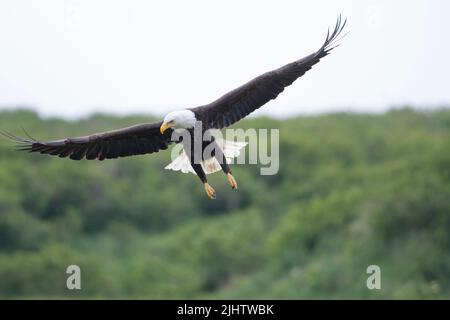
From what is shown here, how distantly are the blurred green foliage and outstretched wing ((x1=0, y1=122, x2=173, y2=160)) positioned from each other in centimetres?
1014

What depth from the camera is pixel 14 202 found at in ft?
122

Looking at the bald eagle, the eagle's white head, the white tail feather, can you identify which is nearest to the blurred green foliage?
the white tail feather

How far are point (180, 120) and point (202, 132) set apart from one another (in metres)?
0.32

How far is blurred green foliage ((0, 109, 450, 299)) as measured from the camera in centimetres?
2709

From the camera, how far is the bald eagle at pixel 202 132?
11.7 m

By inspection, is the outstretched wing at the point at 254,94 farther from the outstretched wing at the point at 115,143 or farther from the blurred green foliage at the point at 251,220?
the blurred green foliage at the point at 251,220

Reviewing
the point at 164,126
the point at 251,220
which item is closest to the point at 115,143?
the point at 164,126

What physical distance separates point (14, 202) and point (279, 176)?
31.1 ft

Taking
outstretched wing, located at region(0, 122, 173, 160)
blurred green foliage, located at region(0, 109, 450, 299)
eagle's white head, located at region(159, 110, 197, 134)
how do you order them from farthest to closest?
1. blurred green foliage, located at region(0, 109, 450, 299)
2. outstretched wing, located at region(0, 122, 173, 160)
3. eagle's white head, located at region(159, 110, 197, 134)

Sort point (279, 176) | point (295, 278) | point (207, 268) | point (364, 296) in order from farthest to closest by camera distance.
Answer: point (279, 176) < point (207, 268) < point (295, 278) < point (364, 296)

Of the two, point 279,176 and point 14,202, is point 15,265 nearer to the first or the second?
point 14,202

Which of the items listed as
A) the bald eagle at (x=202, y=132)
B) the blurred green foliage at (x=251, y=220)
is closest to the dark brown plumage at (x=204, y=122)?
the bald eagle at (x=202, y=132)

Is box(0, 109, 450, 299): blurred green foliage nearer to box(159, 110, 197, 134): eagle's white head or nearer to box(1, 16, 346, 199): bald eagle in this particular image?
box(1, 16, 346, 199): bald eagle
